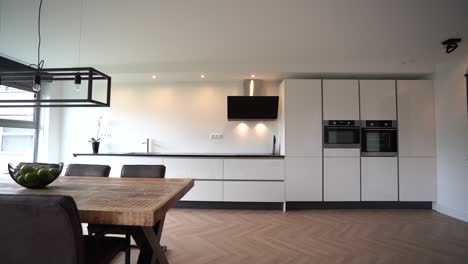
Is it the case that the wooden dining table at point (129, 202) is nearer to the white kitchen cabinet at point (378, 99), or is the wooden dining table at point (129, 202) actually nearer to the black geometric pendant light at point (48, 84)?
the black geometric pendant light at point (48, 84)

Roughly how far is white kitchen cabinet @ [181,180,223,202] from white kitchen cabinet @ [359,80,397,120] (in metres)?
2.56

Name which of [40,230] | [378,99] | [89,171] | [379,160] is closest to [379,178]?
[379,160]

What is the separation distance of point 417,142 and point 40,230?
4.60 metres

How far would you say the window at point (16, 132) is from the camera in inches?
147

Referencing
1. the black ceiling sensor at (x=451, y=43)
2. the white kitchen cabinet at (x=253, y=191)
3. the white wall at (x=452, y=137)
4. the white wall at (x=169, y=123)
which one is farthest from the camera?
the white wall at (x=169, y=123)

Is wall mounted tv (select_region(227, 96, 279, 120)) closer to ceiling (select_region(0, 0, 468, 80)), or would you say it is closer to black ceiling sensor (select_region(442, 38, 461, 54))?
Result: ceiling (select_region(0, 0, 468, 80))

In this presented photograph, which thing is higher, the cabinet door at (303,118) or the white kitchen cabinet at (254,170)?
the cabinet door at (303,118)

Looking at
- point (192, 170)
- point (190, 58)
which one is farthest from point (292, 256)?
point (190, 58)

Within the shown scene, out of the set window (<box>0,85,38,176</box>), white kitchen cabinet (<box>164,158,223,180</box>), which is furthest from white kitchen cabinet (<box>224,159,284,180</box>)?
window (<box>0,85,38,176</box>)

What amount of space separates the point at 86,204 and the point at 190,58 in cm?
285

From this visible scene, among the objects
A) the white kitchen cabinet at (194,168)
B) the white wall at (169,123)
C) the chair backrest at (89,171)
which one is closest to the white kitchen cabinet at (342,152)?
the white wall at (169,123)

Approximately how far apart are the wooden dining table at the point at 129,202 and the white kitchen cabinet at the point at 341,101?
2703 millimetres

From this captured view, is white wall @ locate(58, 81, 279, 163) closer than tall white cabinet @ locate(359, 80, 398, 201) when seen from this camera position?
No

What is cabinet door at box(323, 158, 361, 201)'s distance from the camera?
12.0ft
